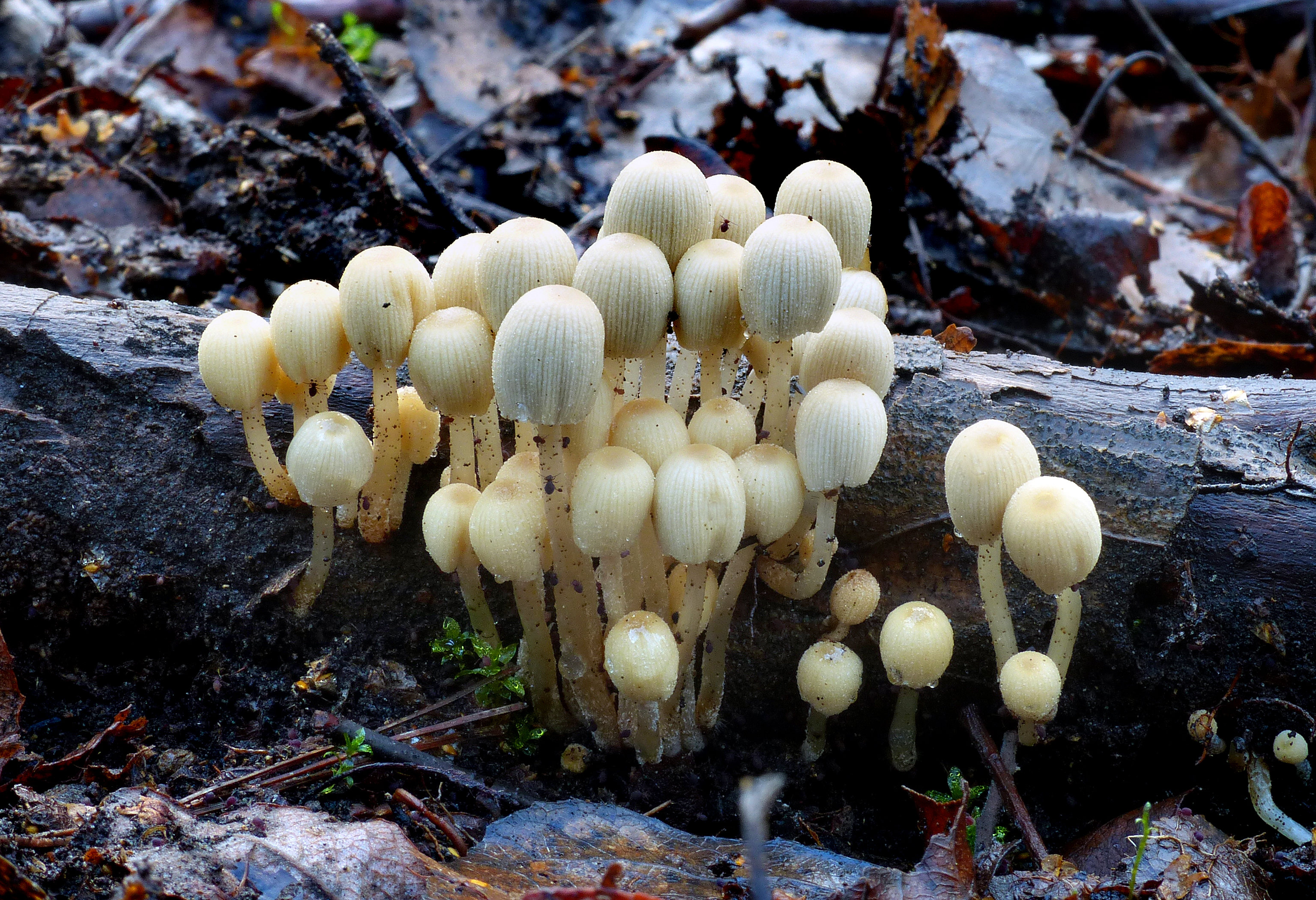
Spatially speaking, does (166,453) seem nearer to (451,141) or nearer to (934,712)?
(934,712)

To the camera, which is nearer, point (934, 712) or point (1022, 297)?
point (934, 712)

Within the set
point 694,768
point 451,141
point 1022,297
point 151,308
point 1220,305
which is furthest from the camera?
point 451,141

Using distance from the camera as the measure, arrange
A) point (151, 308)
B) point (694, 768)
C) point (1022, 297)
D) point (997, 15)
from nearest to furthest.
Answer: point (694, 768)
point (151, 308)
point (1022, 297)
point (997, 15)

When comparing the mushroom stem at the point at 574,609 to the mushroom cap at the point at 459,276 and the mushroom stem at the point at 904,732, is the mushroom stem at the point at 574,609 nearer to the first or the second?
the mushroom cap at the point at 459,276

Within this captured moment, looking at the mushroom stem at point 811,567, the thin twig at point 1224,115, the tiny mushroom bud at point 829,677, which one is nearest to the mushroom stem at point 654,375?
the mushroom stem at point 811,567

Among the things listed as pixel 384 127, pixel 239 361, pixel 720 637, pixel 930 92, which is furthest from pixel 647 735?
pixel 930 92

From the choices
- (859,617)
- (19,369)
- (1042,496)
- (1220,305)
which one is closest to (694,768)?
(859,617)

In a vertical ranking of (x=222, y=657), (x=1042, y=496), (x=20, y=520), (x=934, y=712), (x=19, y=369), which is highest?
(x=19, y=369)
